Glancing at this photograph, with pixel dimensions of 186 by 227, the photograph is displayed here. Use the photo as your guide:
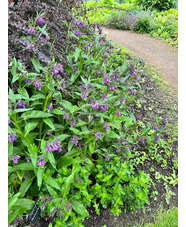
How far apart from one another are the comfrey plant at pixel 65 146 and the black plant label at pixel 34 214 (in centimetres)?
5

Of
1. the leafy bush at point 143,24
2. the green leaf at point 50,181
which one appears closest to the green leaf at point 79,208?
the green leaf at point 50,181

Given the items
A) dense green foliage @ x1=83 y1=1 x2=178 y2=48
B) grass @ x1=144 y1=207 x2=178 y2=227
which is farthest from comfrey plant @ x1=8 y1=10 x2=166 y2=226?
dense green foliage @ x1=83 y1=1 x2=178 y2=48

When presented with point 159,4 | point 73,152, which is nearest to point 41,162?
point 73,152

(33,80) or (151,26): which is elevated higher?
(151,26)

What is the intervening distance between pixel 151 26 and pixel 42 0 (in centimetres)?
618

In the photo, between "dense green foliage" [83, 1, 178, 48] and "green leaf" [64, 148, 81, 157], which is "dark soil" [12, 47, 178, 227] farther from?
"dense green foliage" [83, 1, 178, 48]

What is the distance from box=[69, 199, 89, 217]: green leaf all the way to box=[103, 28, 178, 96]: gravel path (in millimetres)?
3298

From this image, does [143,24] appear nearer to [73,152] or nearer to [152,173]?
[152,173]

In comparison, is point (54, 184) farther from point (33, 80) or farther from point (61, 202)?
point (33, 80)

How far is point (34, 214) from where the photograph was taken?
1680mm

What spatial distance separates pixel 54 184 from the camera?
1.63 meters

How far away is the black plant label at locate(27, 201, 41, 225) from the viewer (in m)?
1.65

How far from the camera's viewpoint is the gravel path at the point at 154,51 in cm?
492
